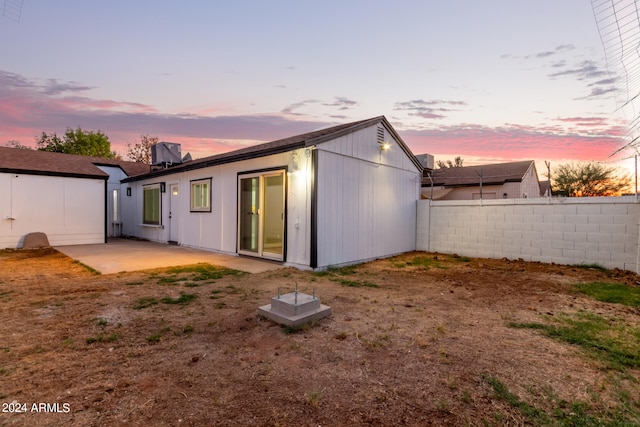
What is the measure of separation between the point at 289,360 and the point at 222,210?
6.51 meters

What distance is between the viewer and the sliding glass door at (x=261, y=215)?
7.37 meters

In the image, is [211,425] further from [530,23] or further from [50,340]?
[530,23]

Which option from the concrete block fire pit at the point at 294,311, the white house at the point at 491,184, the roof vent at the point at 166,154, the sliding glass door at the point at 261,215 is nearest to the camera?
the concrete block fire pit at the point at 294,311

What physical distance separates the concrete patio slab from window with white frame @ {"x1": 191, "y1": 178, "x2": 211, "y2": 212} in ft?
4.18

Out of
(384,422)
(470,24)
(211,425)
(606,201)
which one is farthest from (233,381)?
(470,24)

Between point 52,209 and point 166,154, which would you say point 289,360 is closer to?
point 52,209

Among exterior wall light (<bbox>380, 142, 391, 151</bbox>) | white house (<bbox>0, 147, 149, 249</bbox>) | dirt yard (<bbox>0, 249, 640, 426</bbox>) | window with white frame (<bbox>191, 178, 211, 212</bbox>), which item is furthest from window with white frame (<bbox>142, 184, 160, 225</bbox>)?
exterior wall light (<bbox>380, 142, 391, 151</bbox>)

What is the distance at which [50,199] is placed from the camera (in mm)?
10016

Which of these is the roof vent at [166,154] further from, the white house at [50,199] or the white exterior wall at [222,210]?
the white house at [50,199]

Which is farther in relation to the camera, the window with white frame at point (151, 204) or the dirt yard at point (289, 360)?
the window with white frame at point (151, 204)

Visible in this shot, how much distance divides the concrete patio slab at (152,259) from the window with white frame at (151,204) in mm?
2419

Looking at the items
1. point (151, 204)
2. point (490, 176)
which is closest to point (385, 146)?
point (151, 204)

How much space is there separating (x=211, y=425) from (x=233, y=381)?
48 centimetres

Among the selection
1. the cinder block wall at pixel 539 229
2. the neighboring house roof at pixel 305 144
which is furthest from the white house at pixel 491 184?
the neighboring house roof at pixel 305 144
